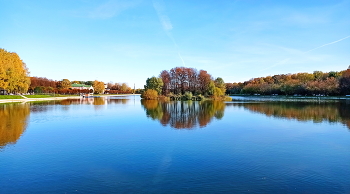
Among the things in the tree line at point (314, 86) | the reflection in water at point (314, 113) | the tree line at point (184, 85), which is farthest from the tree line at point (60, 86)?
the reflection in water at point (314, 113)

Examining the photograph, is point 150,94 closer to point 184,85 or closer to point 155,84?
point 155,84

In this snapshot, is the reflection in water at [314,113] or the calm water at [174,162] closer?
the calm water at [174,162]

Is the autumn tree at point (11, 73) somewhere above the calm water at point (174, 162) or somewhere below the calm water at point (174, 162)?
above

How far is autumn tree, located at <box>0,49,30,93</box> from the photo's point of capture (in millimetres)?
44341

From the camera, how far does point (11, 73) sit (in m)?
45.5

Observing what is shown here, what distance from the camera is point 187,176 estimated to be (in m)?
7.21

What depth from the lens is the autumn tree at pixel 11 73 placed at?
44.3 metres

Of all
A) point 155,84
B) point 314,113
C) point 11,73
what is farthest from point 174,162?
point 155,84

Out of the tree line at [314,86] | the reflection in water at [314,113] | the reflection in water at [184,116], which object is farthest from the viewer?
the tree line at [314,86]

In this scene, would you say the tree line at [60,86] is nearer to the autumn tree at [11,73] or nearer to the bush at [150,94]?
the autumn tree at [11,73]

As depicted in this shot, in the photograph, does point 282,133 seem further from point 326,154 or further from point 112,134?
point 112,134

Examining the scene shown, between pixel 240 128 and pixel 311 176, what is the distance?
8.56 m

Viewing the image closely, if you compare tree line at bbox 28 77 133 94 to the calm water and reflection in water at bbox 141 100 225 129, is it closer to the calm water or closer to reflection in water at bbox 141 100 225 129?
reflection in water at bbox 141 100 225 129

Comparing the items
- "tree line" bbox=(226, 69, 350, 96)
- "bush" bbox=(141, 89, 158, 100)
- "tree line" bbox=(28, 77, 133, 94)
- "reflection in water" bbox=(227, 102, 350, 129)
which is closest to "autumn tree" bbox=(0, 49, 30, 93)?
"bush" bbox=(141, 89, 158, 100)
